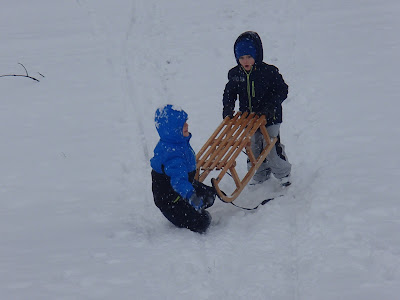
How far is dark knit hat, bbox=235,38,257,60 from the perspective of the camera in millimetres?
4785

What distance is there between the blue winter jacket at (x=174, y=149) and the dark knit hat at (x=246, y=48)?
0.91 metres

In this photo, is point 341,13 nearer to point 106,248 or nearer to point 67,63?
point 67,63

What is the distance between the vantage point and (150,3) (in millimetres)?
11586

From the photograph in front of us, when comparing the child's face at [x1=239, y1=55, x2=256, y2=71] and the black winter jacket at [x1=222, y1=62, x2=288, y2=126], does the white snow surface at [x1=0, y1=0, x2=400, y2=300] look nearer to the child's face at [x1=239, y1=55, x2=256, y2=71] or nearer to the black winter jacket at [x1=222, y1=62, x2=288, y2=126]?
the black winter jacket at [x1=222, y1=62, x2=288, y2=126]

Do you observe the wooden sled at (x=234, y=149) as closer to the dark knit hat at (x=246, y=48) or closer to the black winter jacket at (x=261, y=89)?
the black winter jacket at (x=261, y=89)

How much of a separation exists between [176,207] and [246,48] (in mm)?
1547

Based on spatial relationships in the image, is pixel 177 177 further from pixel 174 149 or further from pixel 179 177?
pixel 174 149

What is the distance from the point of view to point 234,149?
490cm

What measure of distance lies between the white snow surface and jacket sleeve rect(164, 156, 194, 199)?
47cm

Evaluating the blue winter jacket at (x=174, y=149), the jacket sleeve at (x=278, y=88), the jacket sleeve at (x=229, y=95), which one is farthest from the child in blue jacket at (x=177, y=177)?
the jacket sleeve at (x=278, y=88)

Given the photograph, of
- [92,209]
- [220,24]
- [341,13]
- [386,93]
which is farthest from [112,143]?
[341,13]

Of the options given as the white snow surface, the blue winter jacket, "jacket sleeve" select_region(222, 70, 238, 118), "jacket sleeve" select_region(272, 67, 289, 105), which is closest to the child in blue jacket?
the blue winter jacket

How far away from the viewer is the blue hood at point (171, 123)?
4.32 metres

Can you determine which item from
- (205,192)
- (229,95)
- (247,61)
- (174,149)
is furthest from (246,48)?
(205,192)
